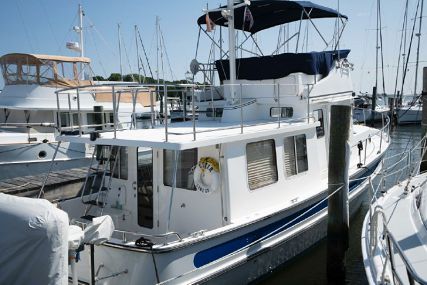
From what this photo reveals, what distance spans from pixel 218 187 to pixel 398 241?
8.79ft

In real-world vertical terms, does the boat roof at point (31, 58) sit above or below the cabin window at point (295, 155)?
above

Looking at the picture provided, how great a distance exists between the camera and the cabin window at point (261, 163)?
7.07m

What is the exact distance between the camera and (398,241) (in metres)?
5.62

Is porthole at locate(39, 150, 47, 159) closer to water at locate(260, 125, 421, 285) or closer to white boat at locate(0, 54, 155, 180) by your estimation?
white boat at locate(0, 54, 155, 180)

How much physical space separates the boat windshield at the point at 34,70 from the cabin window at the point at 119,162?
10.6 m

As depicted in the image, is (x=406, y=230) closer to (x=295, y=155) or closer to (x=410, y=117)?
(x=295, y=155)

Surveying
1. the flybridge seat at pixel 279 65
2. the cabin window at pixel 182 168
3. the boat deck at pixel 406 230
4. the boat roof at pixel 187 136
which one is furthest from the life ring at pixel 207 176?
the flybridge seat at pixel 279 65

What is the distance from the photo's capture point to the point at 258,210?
7.05 meters

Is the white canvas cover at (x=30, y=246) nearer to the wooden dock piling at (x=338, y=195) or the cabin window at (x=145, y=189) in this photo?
the cabin window at (x=145, y=189)

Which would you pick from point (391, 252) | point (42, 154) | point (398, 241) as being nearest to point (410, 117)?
point (42, 154)

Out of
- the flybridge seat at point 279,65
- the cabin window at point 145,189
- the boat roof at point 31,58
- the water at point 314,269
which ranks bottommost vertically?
the water at point 314,269

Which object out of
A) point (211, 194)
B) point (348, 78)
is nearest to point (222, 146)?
point (211, 194)

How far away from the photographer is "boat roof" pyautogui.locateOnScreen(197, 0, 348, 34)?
9.81 metres

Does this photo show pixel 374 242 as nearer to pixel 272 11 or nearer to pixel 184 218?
pixel 184 218
